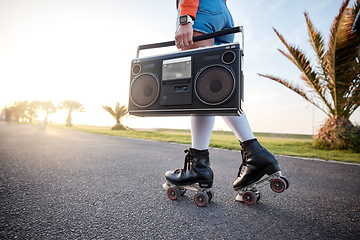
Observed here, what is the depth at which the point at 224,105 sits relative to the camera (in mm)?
1180

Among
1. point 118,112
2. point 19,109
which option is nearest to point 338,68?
point 118,112

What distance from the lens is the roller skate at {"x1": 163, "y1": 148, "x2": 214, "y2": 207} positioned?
1.28 metres

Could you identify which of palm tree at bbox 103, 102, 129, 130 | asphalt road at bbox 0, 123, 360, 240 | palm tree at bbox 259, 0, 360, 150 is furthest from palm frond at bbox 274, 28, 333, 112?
palm tree at bbox 103, 102, 129, 130

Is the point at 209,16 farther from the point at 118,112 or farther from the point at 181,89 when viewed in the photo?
the point at 118,112

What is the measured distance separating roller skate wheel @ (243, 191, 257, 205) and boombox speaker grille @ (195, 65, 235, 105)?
644 mm

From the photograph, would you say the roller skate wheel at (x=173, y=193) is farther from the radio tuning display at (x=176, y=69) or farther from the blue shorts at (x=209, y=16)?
the blue shorts at (x=209, y=16)

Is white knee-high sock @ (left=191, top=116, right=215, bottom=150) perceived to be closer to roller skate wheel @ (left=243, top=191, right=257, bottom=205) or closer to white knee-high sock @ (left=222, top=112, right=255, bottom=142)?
white knee-high sock @ (left=222, top=112, right=255, bottom=142)

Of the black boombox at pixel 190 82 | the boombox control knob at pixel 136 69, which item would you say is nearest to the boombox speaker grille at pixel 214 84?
the black boombox at pixel 190 82

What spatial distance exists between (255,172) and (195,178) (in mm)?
394

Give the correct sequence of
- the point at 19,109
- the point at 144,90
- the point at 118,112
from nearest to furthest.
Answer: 1. the point at 144,90
2. the point at 118,112
3. the point at 19,109

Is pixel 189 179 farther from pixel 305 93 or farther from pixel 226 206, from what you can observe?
pixel 305 93

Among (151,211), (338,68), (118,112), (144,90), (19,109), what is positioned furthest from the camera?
(19,109)

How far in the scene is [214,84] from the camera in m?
1.22

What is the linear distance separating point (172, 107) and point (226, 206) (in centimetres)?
74
